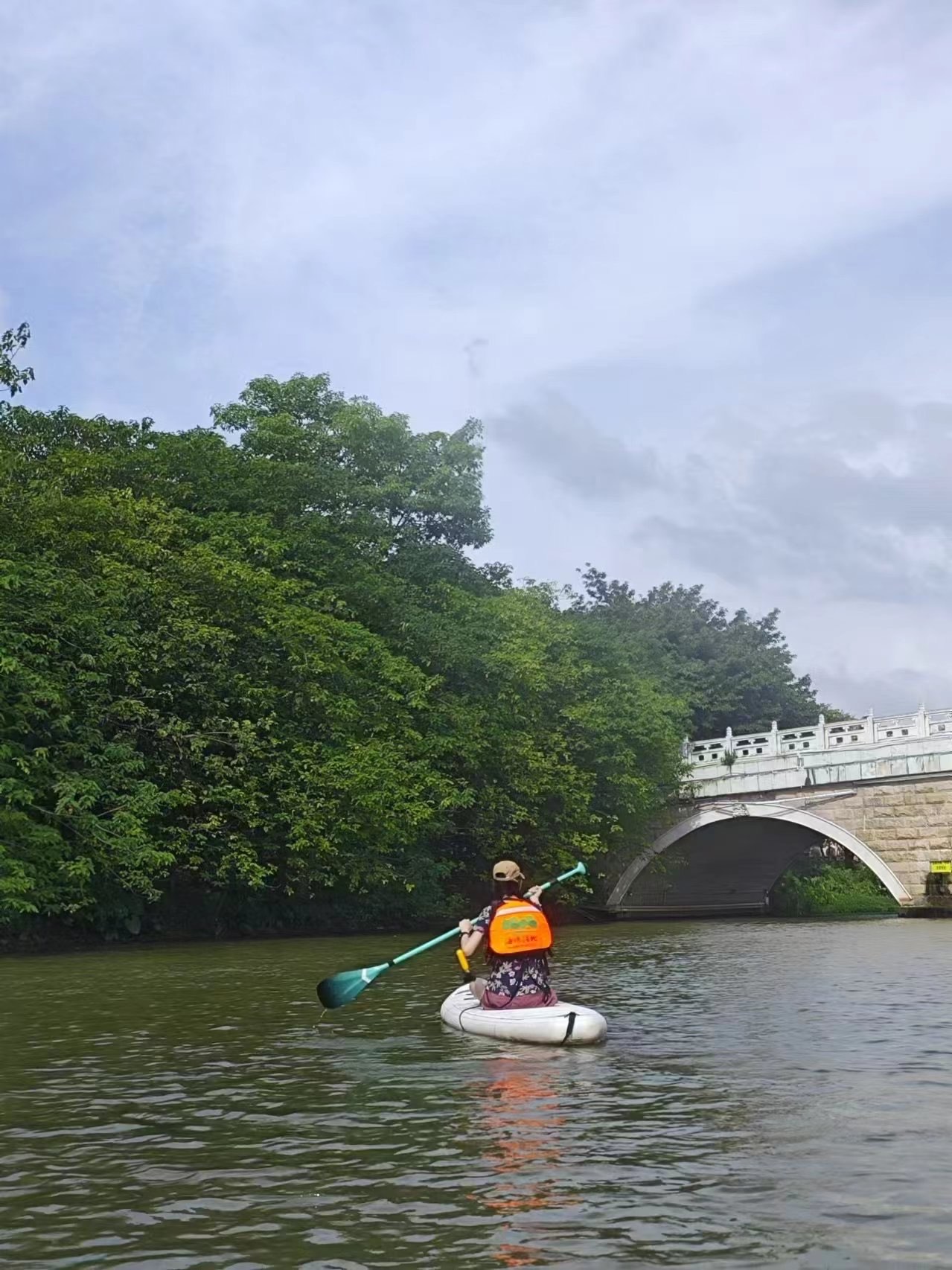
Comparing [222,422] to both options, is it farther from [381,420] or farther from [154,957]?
[154,957]

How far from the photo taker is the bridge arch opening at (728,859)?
43.0 m

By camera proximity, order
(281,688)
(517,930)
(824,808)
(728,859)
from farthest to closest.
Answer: (728,859) < (824,808) < (281,688) < (517,930)

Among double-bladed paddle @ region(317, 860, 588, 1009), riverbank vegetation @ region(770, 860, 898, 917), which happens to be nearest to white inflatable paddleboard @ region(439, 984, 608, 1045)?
double-bladed paddle @ region(317, 860, 588, 1009)

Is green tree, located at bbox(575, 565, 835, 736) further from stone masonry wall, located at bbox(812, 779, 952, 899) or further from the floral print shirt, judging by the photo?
the floral print shirt

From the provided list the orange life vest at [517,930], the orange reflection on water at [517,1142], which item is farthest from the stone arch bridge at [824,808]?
the orange reflection on water at [517,1142]

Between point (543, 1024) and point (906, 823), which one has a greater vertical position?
point (906, 823)

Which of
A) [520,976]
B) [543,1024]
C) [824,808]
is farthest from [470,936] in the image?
[824,808]

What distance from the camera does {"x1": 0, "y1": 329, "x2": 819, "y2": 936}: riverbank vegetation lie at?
25.7 metres

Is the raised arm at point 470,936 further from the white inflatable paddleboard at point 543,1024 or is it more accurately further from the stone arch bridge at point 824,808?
the stone arch bridge at point 824,808

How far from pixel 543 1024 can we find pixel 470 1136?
420 centimetres

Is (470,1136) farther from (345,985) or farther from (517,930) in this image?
(345,985)

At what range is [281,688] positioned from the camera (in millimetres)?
29922

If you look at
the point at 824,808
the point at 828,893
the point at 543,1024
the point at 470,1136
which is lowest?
the point at 470,1136

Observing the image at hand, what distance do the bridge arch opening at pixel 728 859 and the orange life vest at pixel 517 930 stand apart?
30.0m
